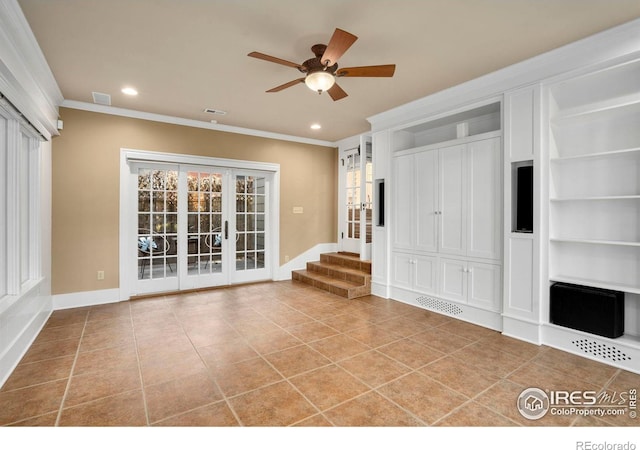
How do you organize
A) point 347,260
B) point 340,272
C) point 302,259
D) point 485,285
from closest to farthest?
point 485,285 → point 340,272 → point 347,260 → point 302,259

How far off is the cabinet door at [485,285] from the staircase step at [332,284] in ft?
5.24

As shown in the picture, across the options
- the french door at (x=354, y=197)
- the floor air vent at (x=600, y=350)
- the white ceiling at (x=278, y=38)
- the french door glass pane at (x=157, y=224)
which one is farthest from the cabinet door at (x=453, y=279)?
the french door glass pane at (x=157, y=224)

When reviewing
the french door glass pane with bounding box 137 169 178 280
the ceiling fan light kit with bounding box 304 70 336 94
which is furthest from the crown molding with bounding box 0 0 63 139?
the ceiling fan light kit with bounding box 304 70 336 94

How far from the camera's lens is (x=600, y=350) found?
282 centimetres

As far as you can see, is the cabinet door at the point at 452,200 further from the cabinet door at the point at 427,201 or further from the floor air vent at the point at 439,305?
the floor air vent at the point at 439,305

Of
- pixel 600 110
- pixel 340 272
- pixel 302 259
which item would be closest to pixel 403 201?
pixel 340 272

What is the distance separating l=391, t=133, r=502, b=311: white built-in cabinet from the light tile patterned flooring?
1.71 feet

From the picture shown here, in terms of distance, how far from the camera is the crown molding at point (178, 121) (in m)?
4.36

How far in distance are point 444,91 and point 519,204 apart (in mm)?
1590

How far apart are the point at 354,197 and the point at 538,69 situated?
365cm

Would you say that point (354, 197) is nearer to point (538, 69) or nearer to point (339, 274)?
point (339, 274)

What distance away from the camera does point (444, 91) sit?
3.91 meters

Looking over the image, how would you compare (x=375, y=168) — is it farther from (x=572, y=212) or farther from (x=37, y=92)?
(x=37, y=92)

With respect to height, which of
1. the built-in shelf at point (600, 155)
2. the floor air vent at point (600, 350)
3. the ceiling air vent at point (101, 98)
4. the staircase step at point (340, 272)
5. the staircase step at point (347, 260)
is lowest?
the floor air vent at point (600, 350)
